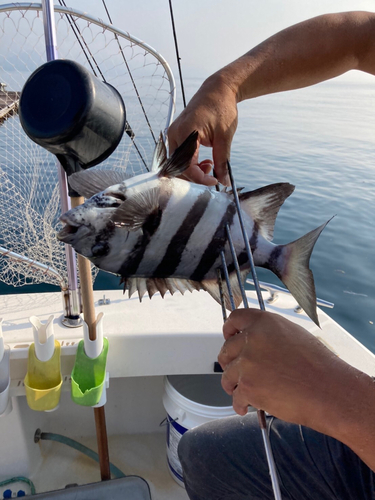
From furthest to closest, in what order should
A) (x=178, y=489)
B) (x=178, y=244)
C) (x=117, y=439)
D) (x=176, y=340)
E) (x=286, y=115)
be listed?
(x=286, y=115) < (x=117, y=439) < (x=178, y=489) < (x=176, y=340) < (x=178, y=244)

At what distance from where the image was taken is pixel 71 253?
174 cm

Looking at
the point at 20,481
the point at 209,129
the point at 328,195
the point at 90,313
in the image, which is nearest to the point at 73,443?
the point at 20,481

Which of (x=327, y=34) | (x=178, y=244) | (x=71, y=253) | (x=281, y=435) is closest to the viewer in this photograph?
(x=178, y=244)

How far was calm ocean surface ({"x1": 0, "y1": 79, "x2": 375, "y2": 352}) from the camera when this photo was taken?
4.22m

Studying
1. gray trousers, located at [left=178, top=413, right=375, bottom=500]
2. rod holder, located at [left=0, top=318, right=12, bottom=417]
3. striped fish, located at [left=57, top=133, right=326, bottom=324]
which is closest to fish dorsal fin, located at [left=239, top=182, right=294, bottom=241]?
striped fish, located at [left=57, top=133, right=326, bottom=324]

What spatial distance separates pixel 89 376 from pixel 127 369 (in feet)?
0.91

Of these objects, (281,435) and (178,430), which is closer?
(281,435)

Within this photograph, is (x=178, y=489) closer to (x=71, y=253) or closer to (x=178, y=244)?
(x=71, y=253)

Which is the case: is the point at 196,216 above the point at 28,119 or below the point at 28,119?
below

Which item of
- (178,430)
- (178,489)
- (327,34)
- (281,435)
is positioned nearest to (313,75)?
(327,34)

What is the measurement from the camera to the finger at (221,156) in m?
1.05

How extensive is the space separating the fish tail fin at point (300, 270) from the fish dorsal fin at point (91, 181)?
0.44m

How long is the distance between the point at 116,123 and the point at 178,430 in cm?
167

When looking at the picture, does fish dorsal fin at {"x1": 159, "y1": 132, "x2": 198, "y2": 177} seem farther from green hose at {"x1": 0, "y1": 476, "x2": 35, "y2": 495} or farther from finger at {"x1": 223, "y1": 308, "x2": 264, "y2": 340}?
green hose at {"x1": 0, "y1": 476, "x2": 35, "y2": 495}
